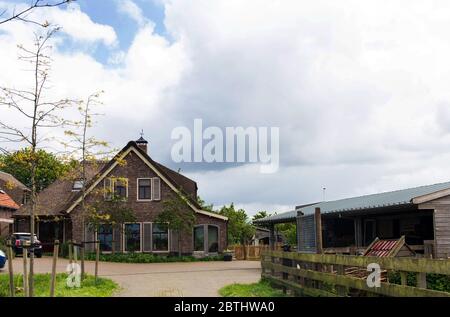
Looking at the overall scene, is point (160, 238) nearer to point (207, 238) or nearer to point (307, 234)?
point (207, 238)

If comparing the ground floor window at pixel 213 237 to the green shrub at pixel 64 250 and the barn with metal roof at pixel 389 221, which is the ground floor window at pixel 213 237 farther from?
the green shrub at pixel 64 250

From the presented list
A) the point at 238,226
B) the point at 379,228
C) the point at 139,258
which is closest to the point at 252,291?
the point at 379,228

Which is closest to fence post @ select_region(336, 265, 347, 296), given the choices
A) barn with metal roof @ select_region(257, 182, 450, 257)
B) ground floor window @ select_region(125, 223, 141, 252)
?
barn with metal roof @ select_region(257, 182, 450, 257)

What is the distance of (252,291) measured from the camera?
587 inches

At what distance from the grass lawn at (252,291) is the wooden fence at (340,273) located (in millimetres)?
244

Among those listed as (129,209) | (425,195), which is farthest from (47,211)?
(425,195)

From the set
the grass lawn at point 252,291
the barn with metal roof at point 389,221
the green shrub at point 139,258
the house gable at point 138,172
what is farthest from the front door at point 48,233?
the grass lawn at point 252,291

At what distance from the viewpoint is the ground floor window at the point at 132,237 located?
38.5 meters

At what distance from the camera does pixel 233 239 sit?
6462cm

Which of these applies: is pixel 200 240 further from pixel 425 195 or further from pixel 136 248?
pixel 425 195

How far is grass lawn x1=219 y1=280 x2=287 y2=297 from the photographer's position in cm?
1422

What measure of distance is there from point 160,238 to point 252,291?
24.6 metres

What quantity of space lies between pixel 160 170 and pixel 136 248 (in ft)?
16.8

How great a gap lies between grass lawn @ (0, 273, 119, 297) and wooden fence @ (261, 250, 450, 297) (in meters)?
4.39
